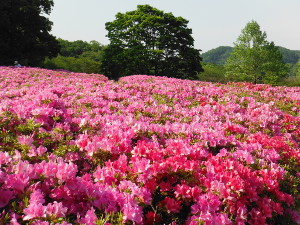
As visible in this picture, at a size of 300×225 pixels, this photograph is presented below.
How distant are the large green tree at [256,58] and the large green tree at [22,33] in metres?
27.1

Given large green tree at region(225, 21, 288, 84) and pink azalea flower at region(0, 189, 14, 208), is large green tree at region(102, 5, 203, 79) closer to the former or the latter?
large green tree at region(225, 21, 288, 84)

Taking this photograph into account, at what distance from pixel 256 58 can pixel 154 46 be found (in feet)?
49.6

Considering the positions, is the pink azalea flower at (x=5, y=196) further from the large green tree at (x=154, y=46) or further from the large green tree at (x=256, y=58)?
the large green tree at (x=256, y=58)

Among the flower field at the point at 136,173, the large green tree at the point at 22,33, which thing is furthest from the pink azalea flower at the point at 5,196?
the large green tree at the point at 22,33

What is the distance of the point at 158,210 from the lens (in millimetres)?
2654

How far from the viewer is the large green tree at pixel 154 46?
3344 centimetres

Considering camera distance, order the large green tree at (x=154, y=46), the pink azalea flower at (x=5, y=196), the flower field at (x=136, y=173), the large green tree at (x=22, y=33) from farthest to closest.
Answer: the large green tree at (x=154, y=46) < the large green tree at (x=22, y=33) < the flower field at (x=136, y=173) < the pink azalea flower at (x=5, y=196)

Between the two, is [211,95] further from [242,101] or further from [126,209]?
[126,209]

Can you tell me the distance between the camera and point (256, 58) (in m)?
36.6

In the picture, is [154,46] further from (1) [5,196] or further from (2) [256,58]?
(1) [5,196]


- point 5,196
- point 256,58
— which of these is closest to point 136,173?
point 5,196

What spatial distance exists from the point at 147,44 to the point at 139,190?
33.4m

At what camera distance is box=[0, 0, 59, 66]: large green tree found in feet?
89.8

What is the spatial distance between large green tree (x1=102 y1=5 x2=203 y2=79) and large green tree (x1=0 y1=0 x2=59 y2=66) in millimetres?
9122
